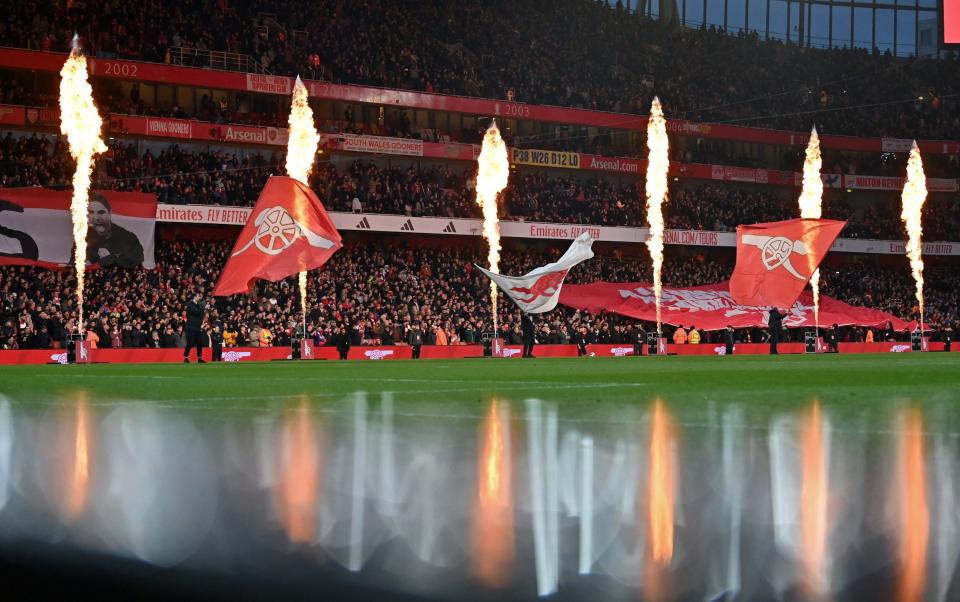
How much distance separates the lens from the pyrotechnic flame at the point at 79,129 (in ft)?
120

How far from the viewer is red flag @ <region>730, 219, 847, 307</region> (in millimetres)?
35469

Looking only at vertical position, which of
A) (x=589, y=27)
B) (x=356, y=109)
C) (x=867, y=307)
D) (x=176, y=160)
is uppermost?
(x=589, y=27)

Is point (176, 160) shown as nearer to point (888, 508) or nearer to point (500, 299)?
point (500, 299)

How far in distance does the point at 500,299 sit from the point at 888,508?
45014mm

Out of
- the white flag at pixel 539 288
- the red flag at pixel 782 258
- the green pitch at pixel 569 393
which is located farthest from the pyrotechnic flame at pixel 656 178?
the green pitch at pixel 569 393

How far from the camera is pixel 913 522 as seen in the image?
141 inches

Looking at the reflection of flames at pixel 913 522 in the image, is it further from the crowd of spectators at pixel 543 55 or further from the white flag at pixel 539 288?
the crowd of spectators at pixel 543 55

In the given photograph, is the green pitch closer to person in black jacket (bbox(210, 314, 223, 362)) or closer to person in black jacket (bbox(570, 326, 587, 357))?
person in black jacket (bbox(210, 314, 223, 362))

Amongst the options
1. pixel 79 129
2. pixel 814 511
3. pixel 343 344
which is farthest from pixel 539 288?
pixel 814 511

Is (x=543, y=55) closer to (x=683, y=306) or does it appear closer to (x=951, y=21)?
(x=683, y=306)

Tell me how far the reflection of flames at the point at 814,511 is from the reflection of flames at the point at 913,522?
20 cm

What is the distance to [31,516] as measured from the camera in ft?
12.7

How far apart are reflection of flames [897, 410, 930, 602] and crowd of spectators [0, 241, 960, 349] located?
3273 cm

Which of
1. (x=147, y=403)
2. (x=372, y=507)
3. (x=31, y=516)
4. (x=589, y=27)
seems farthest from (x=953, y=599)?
(x=589, y=27)
